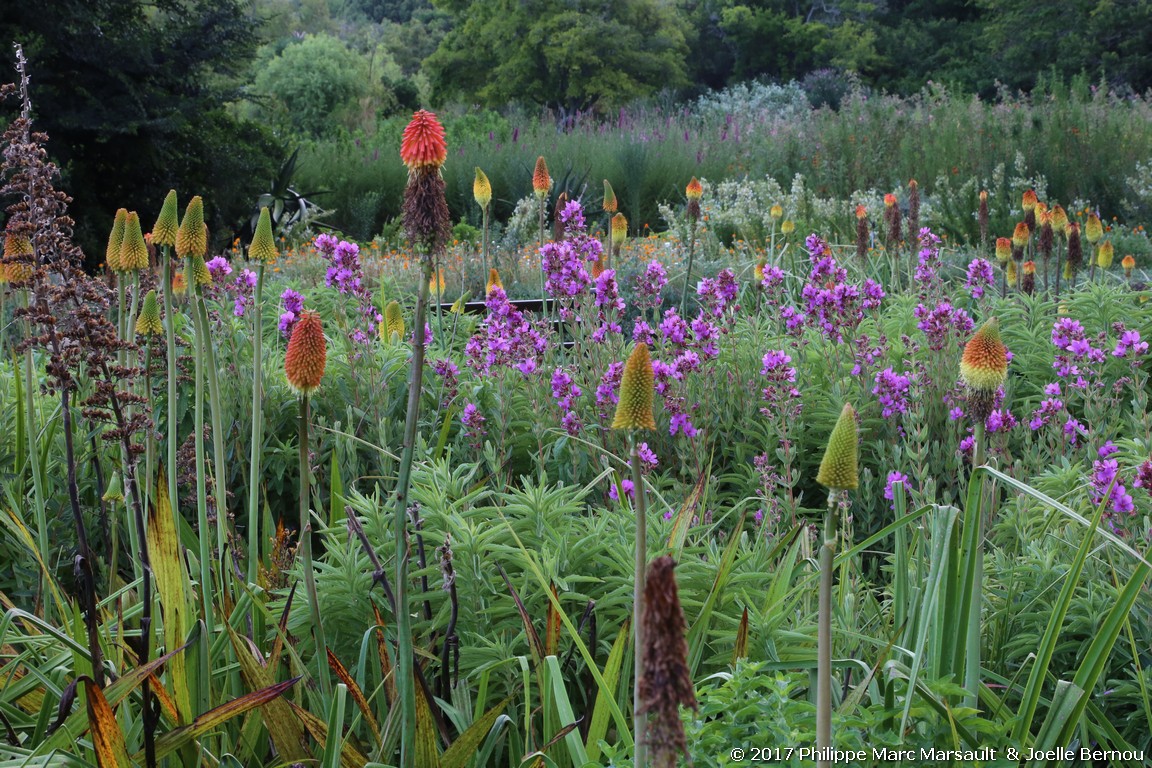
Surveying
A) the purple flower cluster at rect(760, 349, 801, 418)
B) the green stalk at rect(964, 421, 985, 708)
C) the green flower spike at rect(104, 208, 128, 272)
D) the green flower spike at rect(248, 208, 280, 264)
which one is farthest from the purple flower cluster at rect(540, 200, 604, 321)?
the green stalk at rect(964, 421, 985, 708)

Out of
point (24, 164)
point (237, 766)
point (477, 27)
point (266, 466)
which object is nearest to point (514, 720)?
point (237, 766)

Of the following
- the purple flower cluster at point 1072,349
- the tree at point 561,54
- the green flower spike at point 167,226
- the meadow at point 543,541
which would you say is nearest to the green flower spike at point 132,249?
the meadow at point 543,541

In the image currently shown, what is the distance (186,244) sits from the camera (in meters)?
1.87

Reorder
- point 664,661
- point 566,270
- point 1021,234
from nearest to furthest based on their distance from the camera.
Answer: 1. point 664,661
2. point 566,270
3. point 1021,234

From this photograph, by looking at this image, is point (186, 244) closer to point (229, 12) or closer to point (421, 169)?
point (421, 169)

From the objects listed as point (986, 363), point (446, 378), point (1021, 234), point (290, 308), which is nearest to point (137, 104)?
point (290, 308)

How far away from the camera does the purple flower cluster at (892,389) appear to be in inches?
129

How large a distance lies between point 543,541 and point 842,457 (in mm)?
1201

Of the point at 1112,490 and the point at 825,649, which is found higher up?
the point at 825,649

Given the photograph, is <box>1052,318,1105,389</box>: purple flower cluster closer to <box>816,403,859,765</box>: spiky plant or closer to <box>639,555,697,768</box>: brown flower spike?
<box>816,403,859,765</box>: spiky plant

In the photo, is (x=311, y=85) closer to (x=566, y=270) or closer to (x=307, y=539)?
(x=566, y=270)

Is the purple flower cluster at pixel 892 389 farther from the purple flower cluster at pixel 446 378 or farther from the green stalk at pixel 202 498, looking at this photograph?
the green stalk at pixel 202 498

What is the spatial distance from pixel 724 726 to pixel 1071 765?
688 mm

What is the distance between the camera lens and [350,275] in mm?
3693
